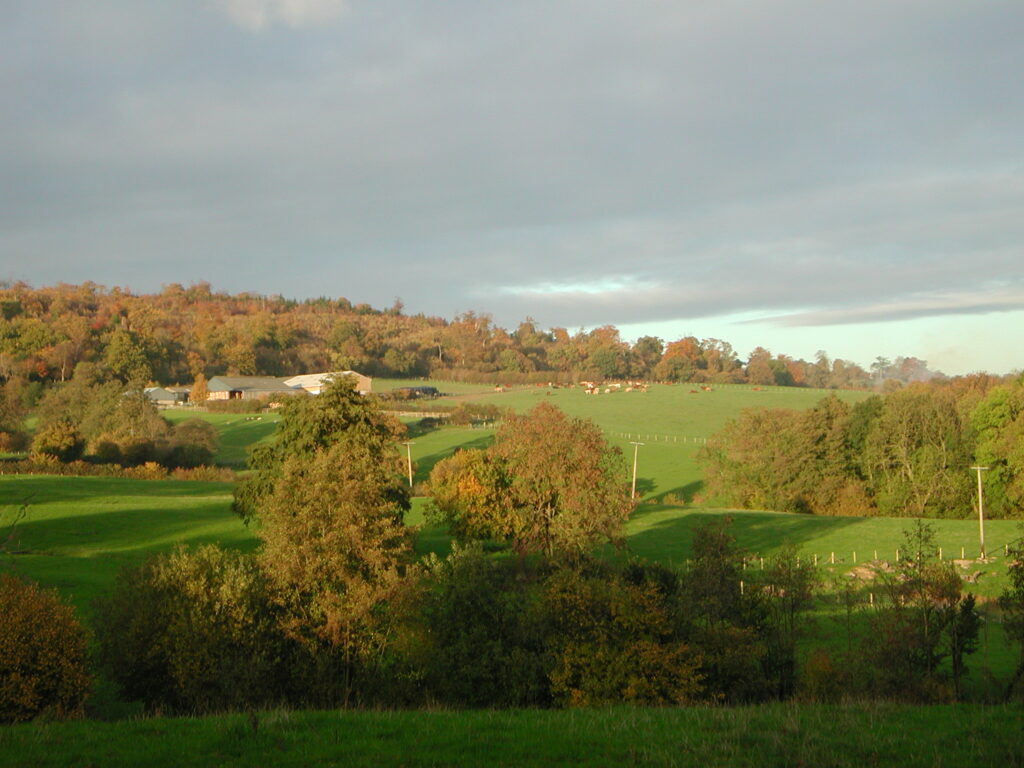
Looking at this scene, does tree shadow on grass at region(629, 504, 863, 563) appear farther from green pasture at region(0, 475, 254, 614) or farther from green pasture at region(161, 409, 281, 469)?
green pasture at region(161, 409, 281, 469)

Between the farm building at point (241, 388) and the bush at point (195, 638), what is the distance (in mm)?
96751

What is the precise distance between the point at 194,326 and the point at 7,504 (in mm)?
100500

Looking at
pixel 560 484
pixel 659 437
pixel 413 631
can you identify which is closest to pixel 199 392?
pixel 659 437

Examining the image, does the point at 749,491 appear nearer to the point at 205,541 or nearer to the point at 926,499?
the point at 926,499

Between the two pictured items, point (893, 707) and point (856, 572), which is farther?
point (856, 572)

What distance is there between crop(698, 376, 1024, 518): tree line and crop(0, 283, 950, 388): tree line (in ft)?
191

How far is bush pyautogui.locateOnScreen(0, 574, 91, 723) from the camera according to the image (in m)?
15.2

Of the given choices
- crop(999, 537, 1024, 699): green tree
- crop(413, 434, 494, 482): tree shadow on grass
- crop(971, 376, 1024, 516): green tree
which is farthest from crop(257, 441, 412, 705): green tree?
crop(971, 376, 1024, 516): green tree

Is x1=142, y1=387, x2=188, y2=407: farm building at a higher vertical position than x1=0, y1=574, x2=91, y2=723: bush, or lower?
higher

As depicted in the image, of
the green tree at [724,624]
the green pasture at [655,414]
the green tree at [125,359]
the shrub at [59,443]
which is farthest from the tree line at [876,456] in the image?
the green tree at [125,359]

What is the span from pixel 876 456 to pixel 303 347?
96.1m

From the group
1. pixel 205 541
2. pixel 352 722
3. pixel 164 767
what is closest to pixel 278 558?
pixel 352 722

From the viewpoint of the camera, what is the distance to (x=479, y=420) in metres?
98.2

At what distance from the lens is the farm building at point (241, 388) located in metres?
115
